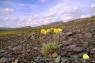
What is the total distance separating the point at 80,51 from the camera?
12688 millimetres

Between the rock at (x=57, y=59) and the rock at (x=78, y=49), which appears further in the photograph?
the rock at (x=78, y=49)

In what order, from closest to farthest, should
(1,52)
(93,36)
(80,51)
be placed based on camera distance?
(80,51), (1,52), (93,36)

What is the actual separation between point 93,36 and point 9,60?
25.7 ft

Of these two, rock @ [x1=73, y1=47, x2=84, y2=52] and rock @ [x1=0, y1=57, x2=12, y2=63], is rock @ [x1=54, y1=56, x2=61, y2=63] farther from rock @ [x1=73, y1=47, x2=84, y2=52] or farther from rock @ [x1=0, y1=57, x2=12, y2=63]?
rock @ [x1=0, y1=57, x2=12, y2=63]

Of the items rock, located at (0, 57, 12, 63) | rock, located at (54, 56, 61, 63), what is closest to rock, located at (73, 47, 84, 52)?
rock, located at (54, 56, 61, 63)

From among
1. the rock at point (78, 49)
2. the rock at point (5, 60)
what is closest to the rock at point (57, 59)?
the rock at point (78, 49)

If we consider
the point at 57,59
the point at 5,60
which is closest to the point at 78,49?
the point at 57,59

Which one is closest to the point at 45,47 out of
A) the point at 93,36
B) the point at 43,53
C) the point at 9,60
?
the point at 43,53

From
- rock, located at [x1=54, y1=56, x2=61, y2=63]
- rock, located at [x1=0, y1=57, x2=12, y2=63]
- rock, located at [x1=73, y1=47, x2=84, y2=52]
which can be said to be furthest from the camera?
rock, located at [x1=73, y1=47, x2=84, y2=52]

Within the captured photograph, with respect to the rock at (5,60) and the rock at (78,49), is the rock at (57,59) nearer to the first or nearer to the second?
the rock at (78,49)

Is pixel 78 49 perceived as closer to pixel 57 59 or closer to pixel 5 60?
pixel 57 59

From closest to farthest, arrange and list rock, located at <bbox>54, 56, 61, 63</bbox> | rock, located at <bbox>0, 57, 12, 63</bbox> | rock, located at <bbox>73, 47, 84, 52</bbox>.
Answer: rock, located at <bbox>54, 56, 61, 63</bbox> → rock, located at <bbox>0, 57, 12, 63</bbox> → rock, located at <bbox>73, 47, 84, 52</bbox>

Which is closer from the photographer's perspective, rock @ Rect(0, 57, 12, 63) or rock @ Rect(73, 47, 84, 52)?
rock @ Rect(0, 57, 12, 63)

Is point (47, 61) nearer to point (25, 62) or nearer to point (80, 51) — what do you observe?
point (25, 62)
